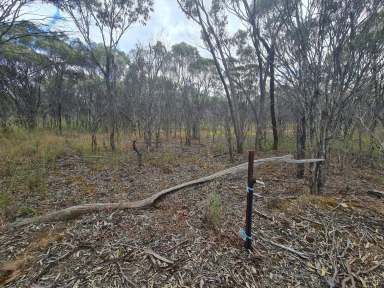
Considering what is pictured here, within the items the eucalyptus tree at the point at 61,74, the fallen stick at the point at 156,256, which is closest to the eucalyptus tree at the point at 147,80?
the eucalyptus tree at the point at 61,74

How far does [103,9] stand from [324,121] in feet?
33.3

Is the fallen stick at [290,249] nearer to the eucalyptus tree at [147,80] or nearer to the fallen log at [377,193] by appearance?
the fallen log at [377,193]

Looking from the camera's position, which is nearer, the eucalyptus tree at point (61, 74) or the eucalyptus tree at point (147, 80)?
the eucalyptus tree at point (147, 80)

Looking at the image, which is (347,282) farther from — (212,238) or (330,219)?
(212,238)

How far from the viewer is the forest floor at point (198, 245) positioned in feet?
6.50

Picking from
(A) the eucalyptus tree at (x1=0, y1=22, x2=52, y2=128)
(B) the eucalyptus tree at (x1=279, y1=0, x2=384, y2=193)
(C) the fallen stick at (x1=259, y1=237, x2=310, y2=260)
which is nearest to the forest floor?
(C) the fallen stick at (x1=259, y1=237, x2=310, y2=260)

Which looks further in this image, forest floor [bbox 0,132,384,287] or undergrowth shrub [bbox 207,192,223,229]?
undergrowth shrub [bbox 207,192,223,229]

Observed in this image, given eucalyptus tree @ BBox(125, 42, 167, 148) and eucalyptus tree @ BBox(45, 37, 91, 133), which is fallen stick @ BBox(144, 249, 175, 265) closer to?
eucalyptus tree @ BBox(125, 42, 167, 148)

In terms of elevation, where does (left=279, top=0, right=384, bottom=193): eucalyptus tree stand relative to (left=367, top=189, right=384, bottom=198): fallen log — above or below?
above

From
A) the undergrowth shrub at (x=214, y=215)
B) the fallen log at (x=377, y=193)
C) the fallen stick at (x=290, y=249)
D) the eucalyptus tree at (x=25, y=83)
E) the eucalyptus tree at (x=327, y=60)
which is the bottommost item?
the fallen stick at (x=290, y=249)

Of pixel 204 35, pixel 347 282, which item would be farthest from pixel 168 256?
pixel 204 35

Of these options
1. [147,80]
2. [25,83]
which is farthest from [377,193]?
[25,83]

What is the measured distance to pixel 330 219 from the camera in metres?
2.88

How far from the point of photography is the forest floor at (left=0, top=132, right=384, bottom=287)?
1982 millimetres
